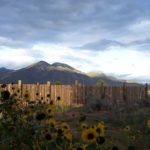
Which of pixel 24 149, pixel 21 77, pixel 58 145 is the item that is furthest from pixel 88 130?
pixel 21 77

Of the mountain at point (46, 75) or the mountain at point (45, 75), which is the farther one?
the mountain at point (45, 75)

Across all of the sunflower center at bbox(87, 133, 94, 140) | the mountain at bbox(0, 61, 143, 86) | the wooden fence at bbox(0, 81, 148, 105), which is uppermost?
the mountain at bbox(0, 61, 143, 86)

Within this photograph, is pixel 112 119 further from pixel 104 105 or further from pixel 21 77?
pixel 21 77

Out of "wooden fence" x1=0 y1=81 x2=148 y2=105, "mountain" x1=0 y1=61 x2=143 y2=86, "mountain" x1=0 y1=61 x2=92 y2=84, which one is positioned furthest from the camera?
"mountain" x1=0 y1=61 x2=92 y2=84

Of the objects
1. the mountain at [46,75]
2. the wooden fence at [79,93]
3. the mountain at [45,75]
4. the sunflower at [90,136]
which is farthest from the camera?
the mountain at [45,75]

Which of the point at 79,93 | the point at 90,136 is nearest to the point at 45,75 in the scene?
the point at 79,93

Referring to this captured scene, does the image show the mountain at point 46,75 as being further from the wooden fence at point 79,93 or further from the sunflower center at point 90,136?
the sunflower center at point 90,136

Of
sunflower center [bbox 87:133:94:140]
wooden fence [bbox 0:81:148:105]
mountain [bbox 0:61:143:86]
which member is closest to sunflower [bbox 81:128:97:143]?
sunflower center [bbox 87:133:94:140]

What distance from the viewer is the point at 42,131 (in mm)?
6180

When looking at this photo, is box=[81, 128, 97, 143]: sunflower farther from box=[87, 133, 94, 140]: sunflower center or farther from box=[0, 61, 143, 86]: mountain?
box=[0, 61, 143, 86]: mountain

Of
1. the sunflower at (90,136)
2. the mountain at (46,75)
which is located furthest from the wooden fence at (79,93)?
the mountain at (46,75)

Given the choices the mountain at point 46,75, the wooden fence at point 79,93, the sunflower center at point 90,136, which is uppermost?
the mountain at point 46,75

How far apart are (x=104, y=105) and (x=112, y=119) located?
7877 millimetres

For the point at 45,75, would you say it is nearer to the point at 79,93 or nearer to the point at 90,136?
the point at 79,93
